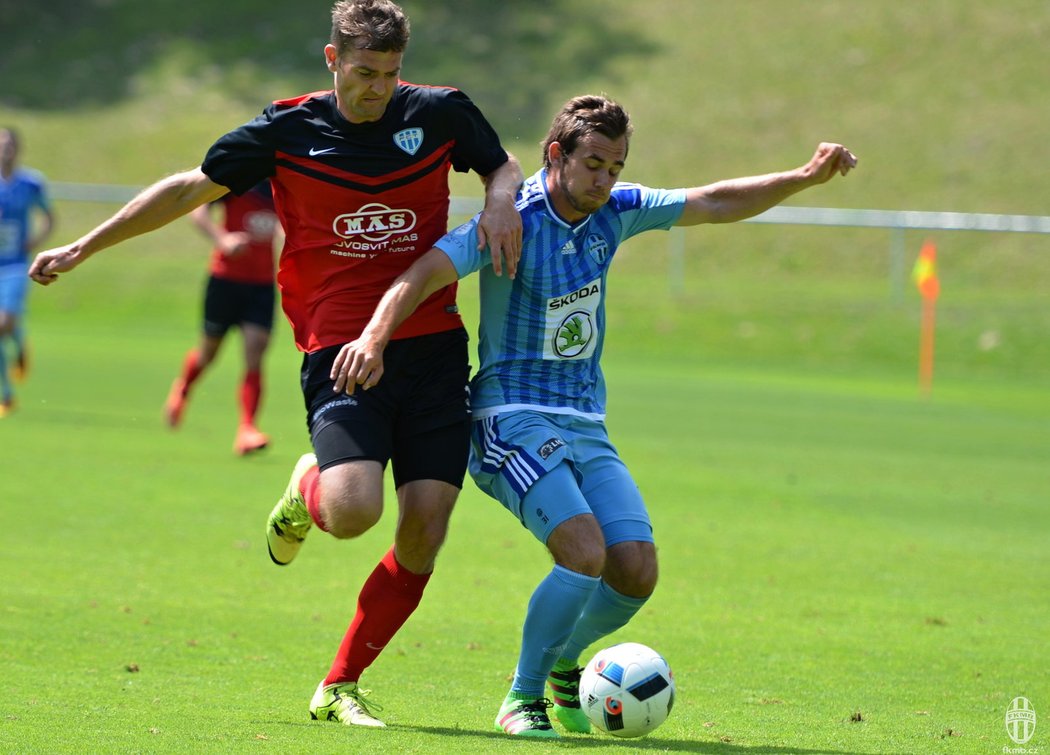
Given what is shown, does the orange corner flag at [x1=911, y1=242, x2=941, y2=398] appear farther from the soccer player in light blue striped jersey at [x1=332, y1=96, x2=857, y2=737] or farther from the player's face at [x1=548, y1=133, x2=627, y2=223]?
the player's face at [x1=548, y1=133, x2=627, y2=223]

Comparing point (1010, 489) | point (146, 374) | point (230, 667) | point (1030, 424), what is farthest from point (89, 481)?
point (1030, 424)

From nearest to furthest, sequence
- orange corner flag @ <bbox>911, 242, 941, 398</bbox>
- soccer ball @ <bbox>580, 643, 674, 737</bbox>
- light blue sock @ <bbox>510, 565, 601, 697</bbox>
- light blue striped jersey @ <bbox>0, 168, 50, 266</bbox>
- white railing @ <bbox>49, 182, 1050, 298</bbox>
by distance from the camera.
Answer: soccer ball @ <bbox>580, 643, 674, 737</bbox> → light blue sock @ <bbox>510, 565, 601, 697</bbox> → light blue striped jersey @ <bbox>0, 168, 50, 266</bbox> → orange corner flag @ <bbox>911, 242, 941, 398</bbox> → white railing @ <bbox>49, 182, 1050, 298</bbox>

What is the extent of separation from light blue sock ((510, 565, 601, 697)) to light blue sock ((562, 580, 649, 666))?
0.73 feet

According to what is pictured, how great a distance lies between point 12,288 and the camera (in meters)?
14.1

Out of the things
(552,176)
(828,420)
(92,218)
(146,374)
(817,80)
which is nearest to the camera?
(552,176)

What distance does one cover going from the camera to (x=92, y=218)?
3497cm

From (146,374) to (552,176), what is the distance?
46.9ft

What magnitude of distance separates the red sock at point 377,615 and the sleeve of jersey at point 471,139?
1.50m

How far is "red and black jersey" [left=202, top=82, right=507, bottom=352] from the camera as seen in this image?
521 cm

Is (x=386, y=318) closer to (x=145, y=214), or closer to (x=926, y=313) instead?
(x=145, y=214)

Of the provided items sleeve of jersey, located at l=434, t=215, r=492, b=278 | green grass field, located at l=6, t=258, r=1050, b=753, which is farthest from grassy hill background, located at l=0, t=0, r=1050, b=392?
sleeve of jersey, located at l=434, t=215, r=492, b=278

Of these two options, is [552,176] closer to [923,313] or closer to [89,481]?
[89,481]

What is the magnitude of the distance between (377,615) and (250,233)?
24.8ft

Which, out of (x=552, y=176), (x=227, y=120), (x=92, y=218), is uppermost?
(x=227, y=120)
